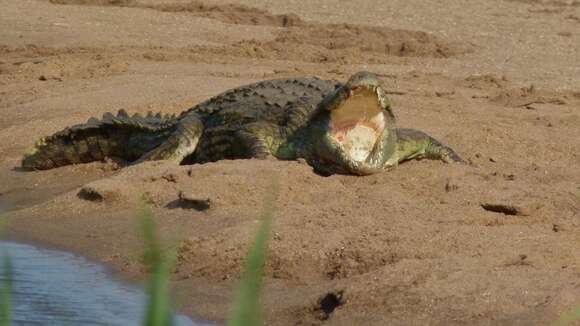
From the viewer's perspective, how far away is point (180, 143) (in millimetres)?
8195

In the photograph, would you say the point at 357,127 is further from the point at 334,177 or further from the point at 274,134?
the point at 274,134

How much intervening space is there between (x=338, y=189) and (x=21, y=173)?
2727 mm

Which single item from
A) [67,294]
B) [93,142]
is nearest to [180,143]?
[93,142]

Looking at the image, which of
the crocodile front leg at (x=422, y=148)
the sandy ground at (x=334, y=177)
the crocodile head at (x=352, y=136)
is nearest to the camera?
the sandy ground at (x=334, y=177)

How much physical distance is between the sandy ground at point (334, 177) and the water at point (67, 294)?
17cm

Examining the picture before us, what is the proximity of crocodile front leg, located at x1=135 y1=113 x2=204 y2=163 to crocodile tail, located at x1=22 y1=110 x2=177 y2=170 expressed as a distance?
1.11ft

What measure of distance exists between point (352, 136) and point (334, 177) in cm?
37

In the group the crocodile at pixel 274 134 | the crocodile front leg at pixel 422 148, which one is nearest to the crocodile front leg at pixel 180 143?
the crocodile at pixel 274 134

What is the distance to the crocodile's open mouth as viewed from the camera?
7.47 meters

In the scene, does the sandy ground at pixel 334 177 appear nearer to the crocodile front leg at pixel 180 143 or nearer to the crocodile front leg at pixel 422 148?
the crocodile front leg at pixel 422 148

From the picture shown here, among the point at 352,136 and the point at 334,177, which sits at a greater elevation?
the point at 352,136

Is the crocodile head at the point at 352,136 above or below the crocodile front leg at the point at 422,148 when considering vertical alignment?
above

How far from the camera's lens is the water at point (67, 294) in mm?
5379

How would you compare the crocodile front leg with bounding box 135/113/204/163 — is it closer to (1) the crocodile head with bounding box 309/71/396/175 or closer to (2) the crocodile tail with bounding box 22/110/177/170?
(2) the crocodile tail with bounding box 22/110/177/170
